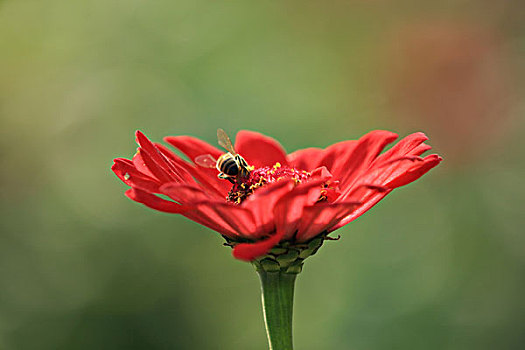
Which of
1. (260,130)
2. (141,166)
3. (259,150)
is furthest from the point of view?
(260,130)

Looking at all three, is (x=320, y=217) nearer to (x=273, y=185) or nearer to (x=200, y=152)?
(x=273, y=185)

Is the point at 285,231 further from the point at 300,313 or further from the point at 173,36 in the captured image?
the point at 173,36

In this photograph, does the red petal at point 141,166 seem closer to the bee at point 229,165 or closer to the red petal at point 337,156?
the bee at point 229,165

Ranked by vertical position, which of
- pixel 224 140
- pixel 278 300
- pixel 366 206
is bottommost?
pixel 278 300

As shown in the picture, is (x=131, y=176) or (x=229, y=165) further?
(x=229, y=165)

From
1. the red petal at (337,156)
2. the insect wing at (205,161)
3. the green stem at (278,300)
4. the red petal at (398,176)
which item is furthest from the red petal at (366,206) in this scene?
the insect wing at (205,161)

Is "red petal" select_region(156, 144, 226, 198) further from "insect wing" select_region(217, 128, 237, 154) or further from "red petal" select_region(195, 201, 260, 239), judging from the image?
"red petal" select_region(195, 201, 260, 239)

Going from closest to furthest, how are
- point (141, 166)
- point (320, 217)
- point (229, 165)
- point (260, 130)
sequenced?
point (320, 217)
point (141, 166)
point (229, 165)
point (260, 130)

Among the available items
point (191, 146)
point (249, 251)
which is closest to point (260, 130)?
point (191, 146)

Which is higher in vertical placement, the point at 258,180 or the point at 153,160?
the point at 153,160
